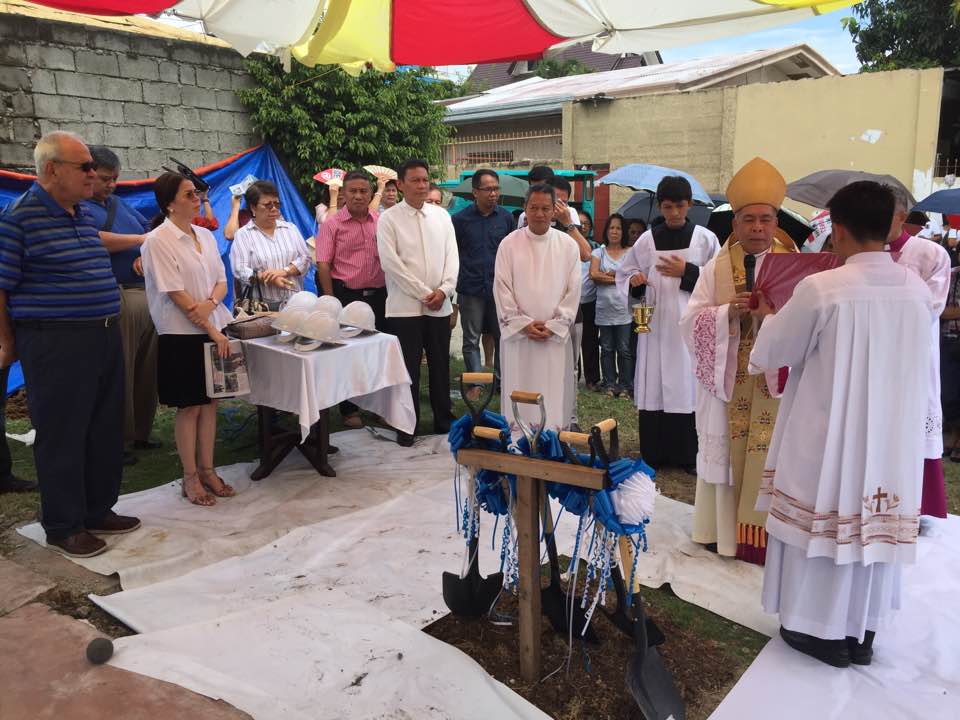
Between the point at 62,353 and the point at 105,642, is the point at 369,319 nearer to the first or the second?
the point at 62,353

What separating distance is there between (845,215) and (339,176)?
5.92 m

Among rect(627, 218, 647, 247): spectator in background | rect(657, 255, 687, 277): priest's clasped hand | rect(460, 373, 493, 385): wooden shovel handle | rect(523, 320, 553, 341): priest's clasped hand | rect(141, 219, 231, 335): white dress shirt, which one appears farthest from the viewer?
rect(627, 218, 647, 247): spectator in background

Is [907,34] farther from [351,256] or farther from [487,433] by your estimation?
[487,433]

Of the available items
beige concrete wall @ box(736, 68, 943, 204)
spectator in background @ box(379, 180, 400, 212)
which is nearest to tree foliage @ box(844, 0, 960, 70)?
beige concrete wall @ box(736, 68, 943, 204)

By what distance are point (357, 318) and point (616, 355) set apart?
A: 10.3ft

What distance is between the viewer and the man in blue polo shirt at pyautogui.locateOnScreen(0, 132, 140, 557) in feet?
11.6

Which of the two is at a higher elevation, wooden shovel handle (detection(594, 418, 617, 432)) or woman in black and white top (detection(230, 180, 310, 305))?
woman in black and white top (detection(230, 180, 310, 305))

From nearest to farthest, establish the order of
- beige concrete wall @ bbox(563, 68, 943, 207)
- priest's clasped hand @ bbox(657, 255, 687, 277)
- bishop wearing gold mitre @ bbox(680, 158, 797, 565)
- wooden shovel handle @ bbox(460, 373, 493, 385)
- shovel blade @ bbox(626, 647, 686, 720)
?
shovel blade @ bbox(626, 647, 686, 720), wooden shovel handle @ bbox(460, 373, 493, 385), bishop wearing gold mitre @ bbox(680, 158, 797, 565), priest's clasped hand @ bbox(657, 255, 687, 277), beige concrete wall @ bbox(563, 68, 943, 207)

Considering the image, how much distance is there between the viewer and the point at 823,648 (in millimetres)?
2959

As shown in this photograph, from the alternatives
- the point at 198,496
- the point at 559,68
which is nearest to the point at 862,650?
the point at 198,496

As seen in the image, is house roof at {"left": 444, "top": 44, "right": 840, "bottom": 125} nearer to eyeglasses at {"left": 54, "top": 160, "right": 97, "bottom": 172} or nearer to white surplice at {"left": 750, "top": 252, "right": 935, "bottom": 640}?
eyeglasses at {"left": 54, "top": 160, "right": 97, "bottom": 172}

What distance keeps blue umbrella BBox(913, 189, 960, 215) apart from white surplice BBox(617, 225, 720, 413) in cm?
206

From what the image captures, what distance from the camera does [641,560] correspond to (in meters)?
3.84

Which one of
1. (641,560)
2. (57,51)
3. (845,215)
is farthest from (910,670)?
(57,51)
